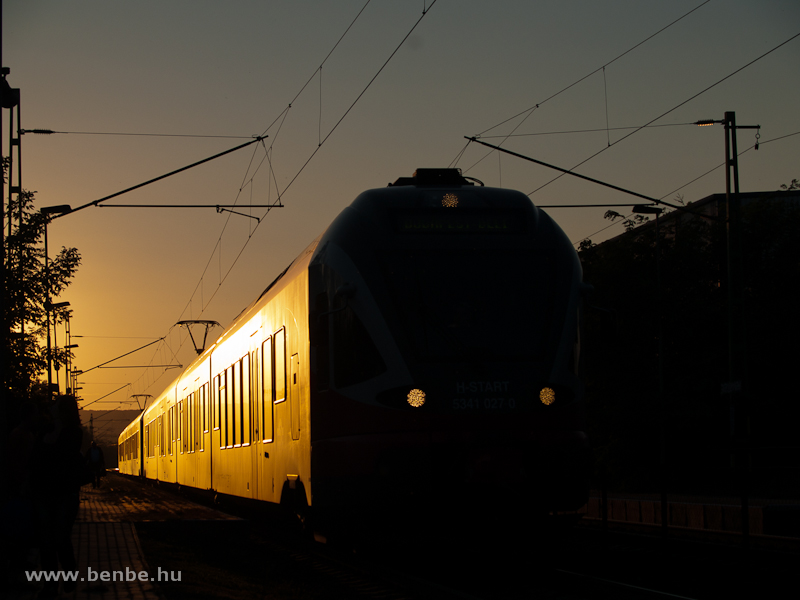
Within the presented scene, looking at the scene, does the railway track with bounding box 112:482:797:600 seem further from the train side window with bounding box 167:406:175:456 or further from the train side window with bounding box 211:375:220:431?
the train side window with bounding box 167:406:175:456

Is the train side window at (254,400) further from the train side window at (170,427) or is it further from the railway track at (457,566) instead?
the train side window at (170,427)

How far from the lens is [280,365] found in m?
12.2

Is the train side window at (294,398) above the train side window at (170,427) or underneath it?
above

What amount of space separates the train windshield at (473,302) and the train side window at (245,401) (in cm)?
550

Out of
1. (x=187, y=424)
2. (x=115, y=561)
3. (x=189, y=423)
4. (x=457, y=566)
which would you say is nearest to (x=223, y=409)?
(x=115, y=561)

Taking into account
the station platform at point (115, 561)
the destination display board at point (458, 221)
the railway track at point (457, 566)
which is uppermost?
the destination display board at point (458, 221)

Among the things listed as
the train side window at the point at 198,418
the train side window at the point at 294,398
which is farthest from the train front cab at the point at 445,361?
the train side window at the point at 198,418

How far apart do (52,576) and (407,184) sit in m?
5.49

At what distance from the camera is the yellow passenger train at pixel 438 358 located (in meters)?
9.24

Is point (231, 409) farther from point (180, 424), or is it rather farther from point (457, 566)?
point (180, 424)

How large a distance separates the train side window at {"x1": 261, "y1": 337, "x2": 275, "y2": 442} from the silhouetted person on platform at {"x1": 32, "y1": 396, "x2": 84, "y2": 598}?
12.5ft

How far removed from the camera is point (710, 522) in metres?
16.3

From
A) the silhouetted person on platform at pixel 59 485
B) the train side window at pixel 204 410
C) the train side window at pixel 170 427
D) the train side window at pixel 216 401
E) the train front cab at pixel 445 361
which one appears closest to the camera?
the silhouetted person on platform at pixel 59 485

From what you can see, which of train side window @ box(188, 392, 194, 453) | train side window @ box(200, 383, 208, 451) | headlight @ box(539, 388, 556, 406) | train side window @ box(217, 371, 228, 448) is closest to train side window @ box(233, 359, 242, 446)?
train side window @ box(217, 371, 228, 448)
